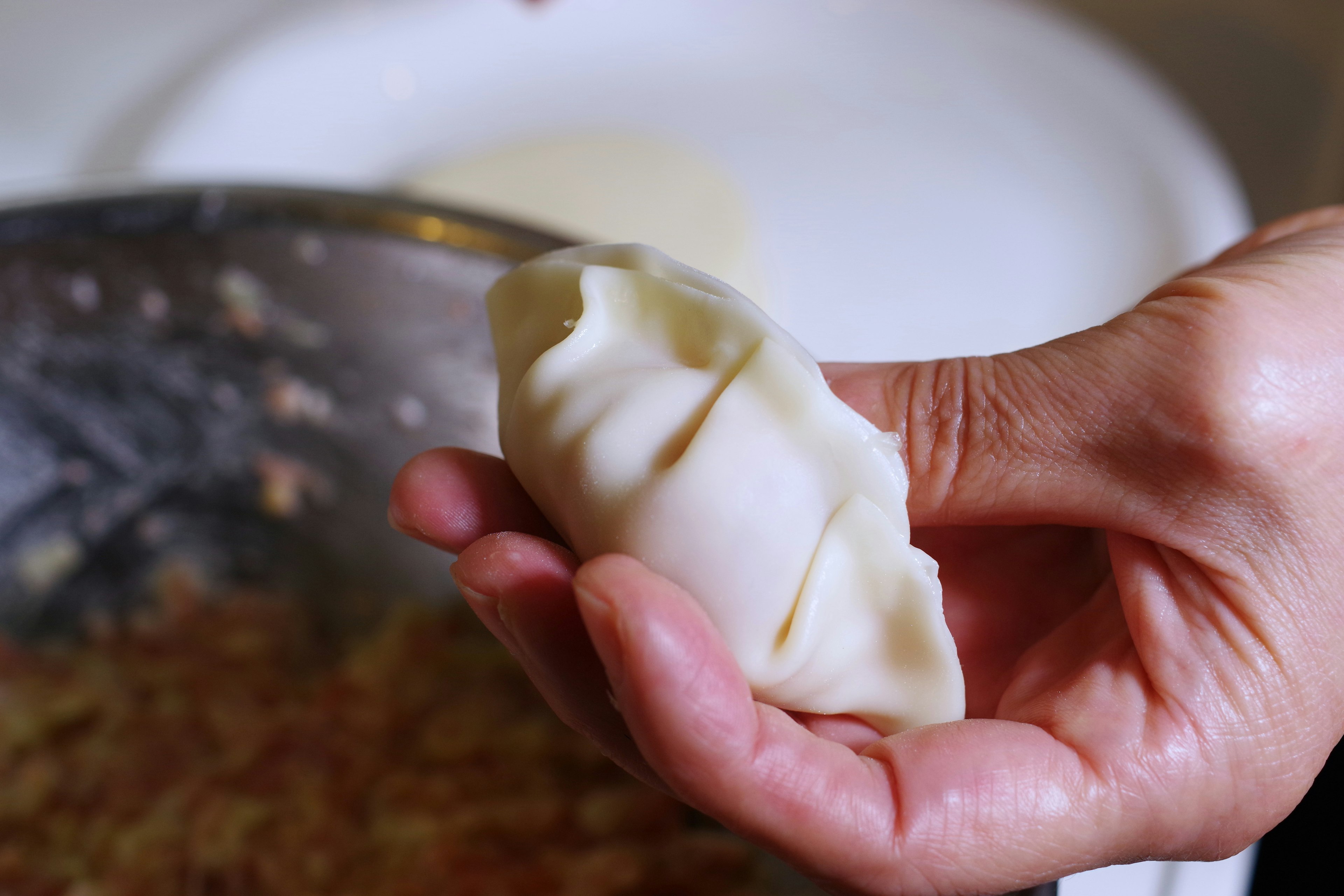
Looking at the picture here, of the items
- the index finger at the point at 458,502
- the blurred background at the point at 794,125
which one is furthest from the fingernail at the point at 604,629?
the blurred background at the point at 794,125

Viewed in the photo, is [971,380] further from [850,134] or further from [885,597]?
[850,134]

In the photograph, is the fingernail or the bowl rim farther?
the bowl rim

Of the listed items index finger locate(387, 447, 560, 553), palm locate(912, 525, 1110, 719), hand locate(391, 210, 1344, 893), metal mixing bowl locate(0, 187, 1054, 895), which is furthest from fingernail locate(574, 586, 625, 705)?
metal mixing bowl locate(0, 187, 1054, 895)

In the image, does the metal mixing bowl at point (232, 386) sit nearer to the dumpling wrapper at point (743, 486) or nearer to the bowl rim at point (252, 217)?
the bowl rim at point (252, 217)

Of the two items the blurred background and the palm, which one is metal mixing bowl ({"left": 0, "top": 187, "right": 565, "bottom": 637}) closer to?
the blurred background

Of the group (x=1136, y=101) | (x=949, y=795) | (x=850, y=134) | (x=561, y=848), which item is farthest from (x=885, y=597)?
(x=1136, y=101)

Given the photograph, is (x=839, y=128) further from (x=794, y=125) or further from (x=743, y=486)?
(x=743, y=486)

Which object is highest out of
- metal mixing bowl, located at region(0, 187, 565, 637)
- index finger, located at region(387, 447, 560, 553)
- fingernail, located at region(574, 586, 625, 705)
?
fingernail, located at region(574, 586, 625, 705)

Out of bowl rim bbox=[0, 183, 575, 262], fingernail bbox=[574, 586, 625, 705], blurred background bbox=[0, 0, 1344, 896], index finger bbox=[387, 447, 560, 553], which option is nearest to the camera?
fingernail bbox=[574, 586, 625, 705]
